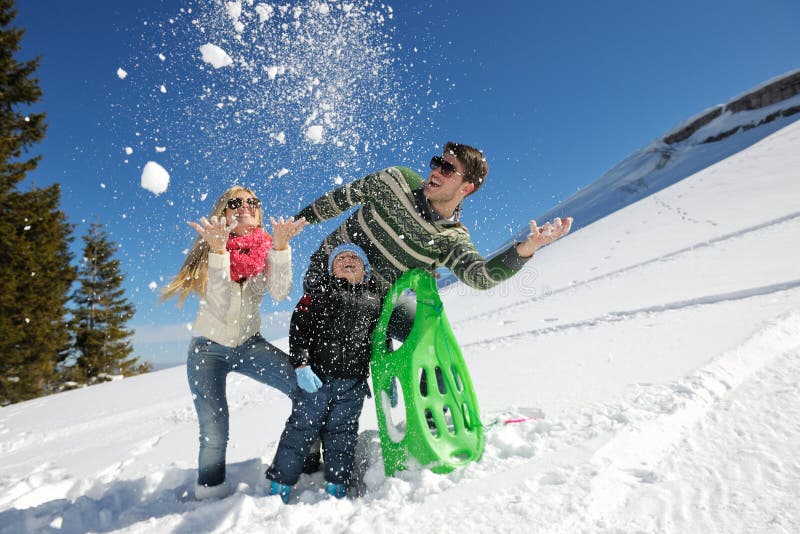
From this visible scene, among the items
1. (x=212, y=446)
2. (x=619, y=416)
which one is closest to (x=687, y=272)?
(x=619, y=416)

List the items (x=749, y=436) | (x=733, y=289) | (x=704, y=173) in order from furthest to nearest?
(x=704, y=173) → (x=733, y=289) → (x=749, y=436)

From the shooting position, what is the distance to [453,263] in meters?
2.64

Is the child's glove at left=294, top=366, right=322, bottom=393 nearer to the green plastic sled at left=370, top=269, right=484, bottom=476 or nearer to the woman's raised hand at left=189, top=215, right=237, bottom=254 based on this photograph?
the green plastic sled at left=370, top=269, right=484, bottom=476

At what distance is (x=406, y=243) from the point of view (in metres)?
2.62

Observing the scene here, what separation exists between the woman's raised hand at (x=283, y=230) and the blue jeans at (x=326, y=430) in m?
0.79

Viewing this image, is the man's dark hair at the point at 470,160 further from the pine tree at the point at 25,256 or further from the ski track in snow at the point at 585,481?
the pine tree at the point at 25,256

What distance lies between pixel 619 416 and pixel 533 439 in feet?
1.56

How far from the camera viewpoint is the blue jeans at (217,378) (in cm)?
237

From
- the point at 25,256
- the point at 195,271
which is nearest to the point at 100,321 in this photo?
the point at 25,256

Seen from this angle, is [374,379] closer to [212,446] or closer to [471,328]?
[212,446]

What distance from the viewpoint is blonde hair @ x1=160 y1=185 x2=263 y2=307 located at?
250cm

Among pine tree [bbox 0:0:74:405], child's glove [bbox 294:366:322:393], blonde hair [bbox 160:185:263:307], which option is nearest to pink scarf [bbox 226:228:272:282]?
blonde hair [bbox 160:185:263:307]

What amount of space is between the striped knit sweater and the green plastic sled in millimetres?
237

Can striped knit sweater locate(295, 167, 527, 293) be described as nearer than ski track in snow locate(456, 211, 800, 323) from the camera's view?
Yes
